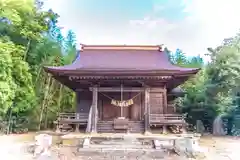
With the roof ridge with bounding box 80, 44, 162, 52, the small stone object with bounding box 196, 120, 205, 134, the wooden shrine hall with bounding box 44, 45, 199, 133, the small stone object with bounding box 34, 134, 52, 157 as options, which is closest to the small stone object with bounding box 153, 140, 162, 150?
the wooden shrine hall with bounding box 44, 45, 199, 133

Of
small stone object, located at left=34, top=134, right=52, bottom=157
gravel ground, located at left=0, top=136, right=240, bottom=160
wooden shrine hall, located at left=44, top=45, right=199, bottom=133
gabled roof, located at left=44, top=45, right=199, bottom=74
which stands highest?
gabled roof, located at left=44, top=45, right=199, bottom=74

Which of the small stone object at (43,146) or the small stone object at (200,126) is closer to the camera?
the small stone object at (43,146)

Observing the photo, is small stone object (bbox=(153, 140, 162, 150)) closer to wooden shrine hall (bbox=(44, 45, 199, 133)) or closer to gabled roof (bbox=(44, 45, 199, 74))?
wooden shrine hall (bbox=(44, 45, 199, 133))

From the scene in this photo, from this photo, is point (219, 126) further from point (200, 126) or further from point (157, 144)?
point (157, 144)

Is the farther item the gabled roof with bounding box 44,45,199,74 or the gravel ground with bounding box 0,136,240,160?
the gabled roof with bounding box 44,45,199,74

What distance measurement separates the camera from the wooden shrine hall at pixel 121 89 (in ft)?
34.0

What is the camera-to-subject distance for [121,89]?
11.2 meters

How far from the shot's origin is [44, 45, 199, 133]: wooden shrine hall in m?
10.4

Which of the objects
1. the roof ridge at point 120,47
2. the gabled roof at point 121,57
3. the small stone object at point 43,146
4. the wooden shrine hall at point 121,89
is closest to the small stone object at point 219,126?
the wooden shrine hall at point 121,89

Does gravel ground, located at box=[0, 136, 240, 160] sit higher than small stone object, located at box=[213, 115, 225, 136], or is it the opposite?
small stone object, located at box=[213, 115, 225, 136]

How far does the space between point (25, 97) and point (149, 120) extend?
27.7 feet

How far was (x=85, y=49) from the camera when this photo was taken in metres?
15.1

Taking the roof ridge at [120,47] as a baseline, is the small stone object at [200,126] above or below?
below

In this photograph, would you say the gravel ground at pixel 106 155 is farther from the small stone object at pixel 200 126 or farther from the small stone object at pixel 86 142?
the small stone object at pixel 200 126
